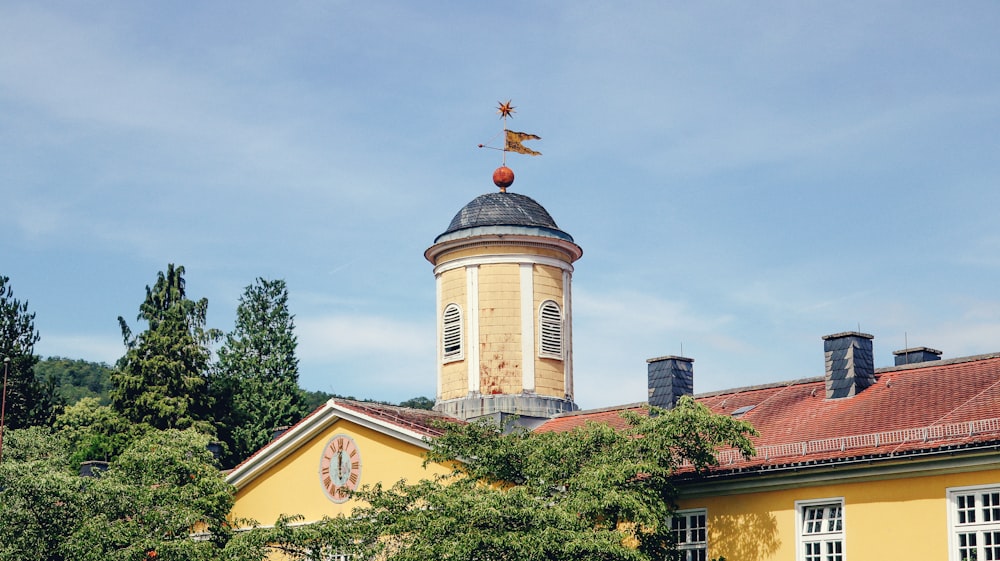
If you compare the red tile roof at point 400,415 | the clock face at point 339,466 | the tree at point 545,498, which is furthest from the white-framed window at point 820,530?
the clock face at point 339,466

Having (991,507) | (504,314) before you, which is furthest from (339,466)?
(991,507)

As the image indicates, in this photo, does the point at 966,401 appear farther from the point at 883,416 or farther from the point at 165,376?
the point at 165,376

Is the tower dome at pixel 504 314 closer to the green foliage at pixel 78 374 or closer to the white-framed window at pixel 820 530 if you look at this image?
the white-framed window at pixel 820 530

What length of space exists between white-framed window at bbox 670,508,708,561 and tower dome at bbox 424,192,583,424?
368 inches

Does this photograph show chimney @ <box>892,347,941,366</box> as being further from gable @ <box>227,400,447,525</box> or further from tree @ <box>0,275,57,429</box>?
tree @ <box>0,275,57,429</box>

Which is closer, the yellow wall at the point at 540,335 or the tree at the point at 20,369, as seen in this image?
the yellow wall at the point at 540,335

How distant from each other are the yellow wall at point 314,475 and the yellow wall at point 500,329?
4828 millimetres

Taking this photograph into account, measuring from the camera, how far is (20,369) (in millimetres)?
72188

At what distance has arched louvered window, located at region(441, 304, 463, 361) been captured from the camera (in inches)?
1603

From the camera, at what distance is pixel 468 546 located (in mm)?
26531

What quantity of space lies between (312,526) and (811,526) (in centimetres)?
1079

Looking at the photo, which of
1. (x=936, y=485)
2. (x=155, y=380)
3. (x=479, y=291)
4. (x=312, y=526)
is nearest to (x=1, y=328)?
(x=155, y=380)

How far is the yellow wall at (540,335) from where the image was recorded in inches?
1583

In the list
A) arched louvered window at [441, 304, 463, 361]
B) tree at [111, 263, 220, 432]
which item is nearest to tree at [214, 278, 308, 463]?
tree at [111, 263, 220, 432]
